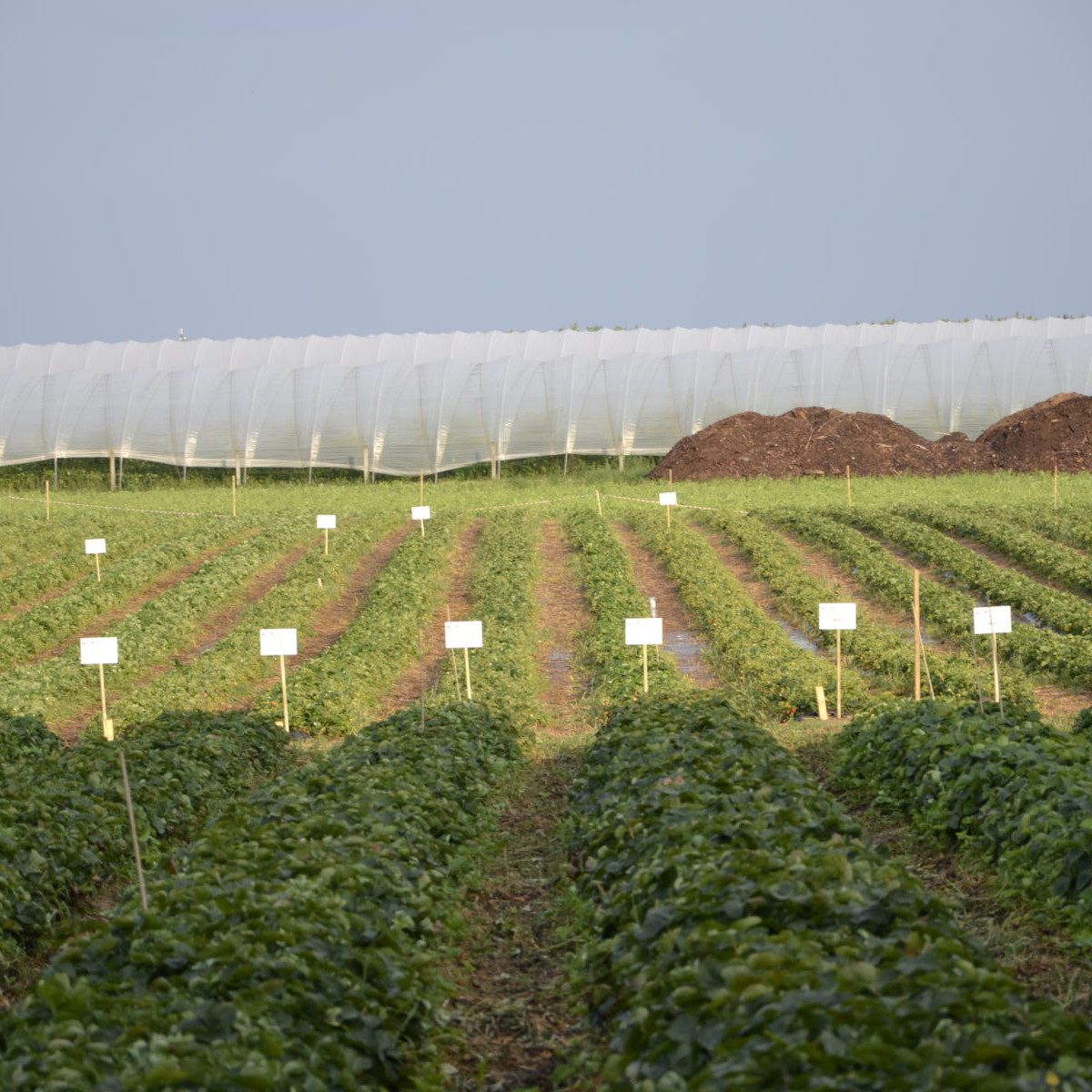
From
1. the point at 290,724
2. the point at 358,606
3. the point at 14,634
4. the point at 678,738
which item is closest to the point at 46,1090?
the point at 678,738

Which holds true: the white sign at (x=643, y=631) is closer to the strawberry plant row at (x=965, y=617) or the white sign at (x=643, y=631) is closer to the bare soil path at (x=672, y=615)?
the bare soil path at (x=672, y=615)

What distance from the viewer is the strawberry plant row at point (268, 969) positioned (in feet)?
17.3

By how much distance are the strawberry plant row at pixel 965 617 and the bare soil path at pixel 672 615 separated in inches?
149

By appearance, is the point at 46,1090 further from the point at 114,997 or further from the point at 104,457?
the point at 104,457

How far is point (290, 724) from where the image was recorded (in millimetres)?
17859

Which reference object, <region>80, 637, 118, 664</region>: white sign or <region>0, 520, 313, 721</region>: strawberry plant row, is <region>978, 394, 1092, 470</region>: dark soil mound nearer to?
<region>0, 520, 313, 721</region>: strawberry plant row

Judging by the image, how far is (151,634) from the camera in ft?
76.2

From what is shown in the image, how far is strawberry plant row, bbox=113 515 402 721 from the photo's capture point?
61.8 ft

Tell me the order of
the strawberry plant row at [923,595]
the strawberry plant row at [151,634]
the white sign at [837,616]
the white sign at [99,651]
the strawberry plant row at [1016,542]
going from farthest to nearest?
the strawberry plant row at [1016,542]
the strawberry plant row at [151,634]
the strawberry plant row at [923,595]
the white sign at [837,616]
the white sign at [99,651]

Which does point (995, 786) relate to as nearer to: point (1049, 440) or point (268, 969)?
point (268, 969)

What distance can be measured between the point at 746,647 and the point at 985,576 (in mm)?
6549

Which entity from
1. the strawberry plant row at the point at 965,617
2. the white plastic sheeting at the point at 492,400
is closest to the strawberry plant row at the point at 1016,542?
the strawberry plant row at the point at 965,617

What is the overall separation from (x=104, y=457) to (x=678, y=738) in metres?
45.4

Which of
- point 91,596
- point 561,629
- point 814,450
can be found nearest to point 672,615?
point 561,629
